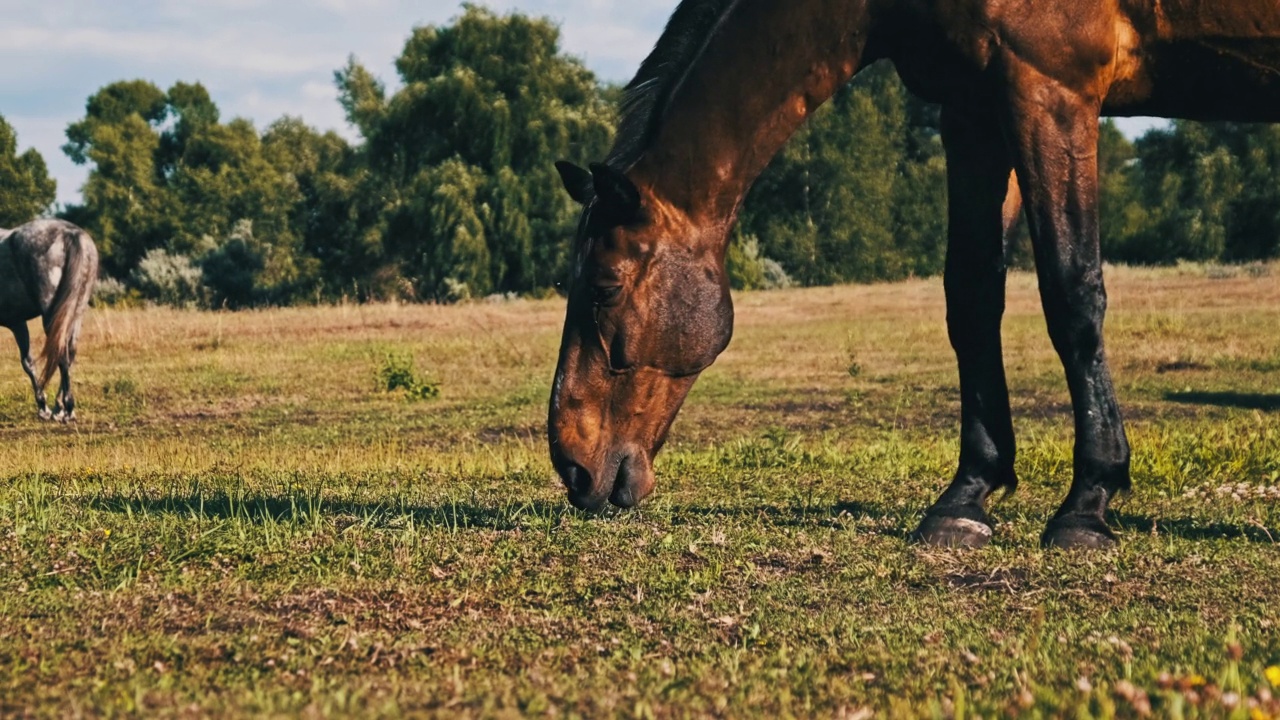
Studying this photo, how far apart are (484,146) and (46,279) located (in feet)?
101

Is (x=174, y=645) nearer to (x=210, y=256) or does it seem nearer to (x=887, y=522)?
(x=887, y=522)

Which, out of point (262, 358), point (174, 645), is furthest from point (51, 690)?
point (262, 358)

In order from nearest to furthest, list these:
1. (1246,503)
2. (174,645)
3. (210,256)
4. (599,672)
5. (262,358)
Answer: (599,672) < (174,645) < (1246,503) < (262,358) < (210,256)

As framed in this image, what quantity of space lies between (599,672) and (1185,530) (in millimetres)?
3096

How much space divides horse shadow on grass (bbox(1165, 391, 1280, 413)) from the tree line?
25.8 metres

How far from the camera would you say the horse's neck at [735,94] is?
4.48m

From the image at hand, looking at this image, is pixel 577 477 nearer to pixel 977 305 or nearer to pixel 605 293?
pixel 605 293

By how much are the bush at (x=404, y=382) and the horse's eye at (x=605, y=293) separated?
11.0m

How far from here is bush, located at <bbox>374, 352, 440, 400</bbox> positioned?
50.3 ft

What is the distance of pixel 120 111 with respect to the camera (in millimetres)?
79125

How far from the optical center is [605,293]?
440 cm

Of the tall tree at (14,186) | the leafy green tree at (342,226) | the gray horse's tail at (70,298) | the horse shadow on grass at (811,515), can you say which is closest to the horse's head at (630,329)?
the horse shadow on grass at (811,515)

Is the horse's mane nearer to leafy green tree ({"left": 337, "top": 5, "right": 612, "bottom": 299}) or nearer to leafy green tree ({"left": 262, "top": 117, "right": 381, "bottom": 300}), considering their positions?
leafy green tree ({"left": 337, "top": 5, "right": 612, "bottom": 299})

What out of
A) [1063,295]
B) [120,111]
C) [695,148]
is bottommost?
[1063,295]
